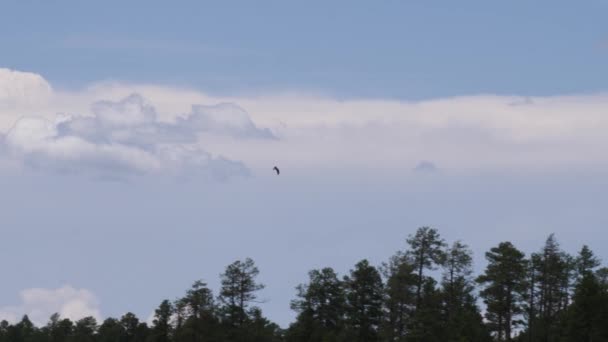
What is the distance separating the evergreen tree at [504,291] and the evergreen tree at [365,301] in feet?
41.1

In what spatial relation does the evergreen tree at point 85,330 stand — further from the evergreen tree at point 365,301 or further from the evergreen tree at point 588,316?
the evergreen tree at point 588,316

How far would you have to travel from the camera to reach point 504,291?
136 m

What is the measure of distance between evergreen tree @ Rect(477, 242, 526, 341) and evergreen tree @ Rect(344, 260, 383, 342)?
493 inches

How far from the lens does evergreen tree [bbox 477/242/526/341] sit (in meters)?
135

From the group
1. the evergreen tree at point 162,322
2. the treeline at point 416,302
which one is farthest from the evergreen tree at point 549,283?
the evergreen tree at point 162,322

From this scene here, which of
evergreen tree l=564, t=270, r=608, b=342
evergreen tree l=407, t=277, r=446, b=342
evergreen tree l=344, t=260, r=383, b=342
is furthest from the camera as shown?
evergreen tree l=344, t=260, r=383, b=342

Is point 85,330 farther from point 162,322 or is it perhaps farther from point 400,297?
point 400,297

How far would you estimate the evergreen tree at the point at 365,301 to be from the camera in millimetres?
142125

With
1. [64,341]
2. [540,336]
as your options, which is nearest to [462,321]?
[540,336]

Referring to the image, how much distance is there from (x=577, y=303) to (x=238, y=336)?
49296mm

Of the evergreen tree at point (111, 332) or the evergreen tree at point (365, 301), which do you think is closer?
the evergreen tree at point (365, 301)

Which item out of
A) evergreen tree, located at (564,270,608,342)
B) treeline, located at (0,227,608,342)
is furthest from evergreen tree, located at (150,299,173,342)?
evergreen tree, located at (564,270,608,342)

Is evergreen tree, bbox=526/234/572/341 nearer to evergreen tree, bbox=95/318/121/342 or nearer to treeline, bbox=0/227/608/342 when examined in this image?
treeline, bbox=0/227/608/342

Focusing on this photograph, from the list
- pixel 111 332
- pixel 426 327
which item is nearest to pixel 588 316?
pixel 426 327
